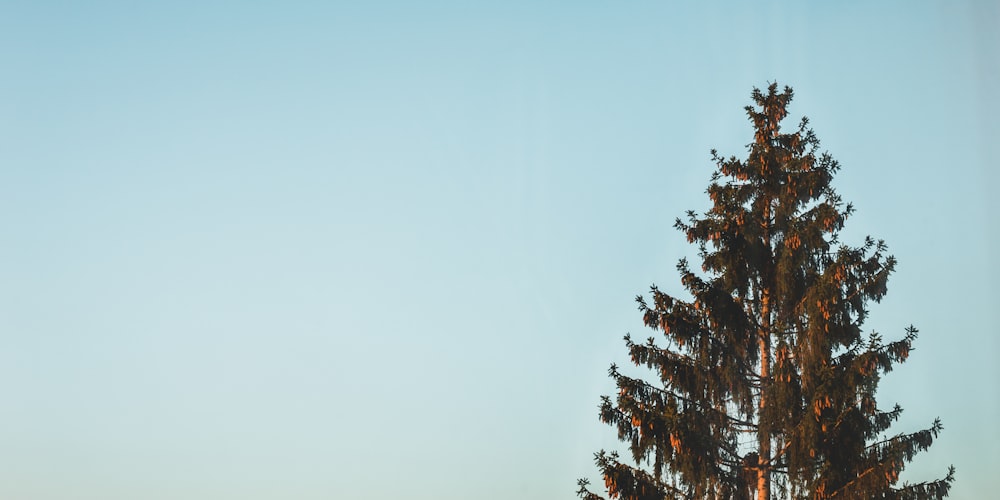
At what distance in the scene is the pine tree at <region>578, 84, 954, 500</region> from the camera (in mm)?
23719

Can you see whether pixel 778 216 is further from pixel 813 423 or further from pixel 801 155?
pixel 813 423

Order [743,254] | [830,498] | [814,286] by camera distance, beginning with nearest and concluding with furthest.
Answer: [830,498], [814,286], [743,254]

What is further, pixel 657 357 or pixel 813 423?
pixel 657 357

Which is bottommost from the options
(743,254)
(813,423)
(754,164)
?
(813,423)

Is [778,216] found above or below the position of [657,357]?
above

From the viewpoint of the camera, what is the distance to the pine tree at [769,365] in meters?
23.7

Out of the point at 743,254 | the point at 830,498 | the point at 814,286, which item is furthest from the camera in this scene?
the point at 743,254

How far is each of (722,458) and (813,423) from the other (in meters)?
2.33

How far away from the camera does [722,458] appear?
24859 mm

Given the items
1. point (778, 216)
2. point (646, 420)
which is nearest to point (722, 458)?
point (646, 420)

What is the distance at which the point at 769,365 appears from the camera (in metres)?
25.5

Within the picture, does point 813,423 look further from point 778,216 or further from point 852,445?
point 778,216

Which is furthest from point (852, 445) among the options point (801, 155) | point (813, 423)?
point (801, 155)

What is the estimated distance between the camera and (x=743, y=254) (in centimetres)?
2638
